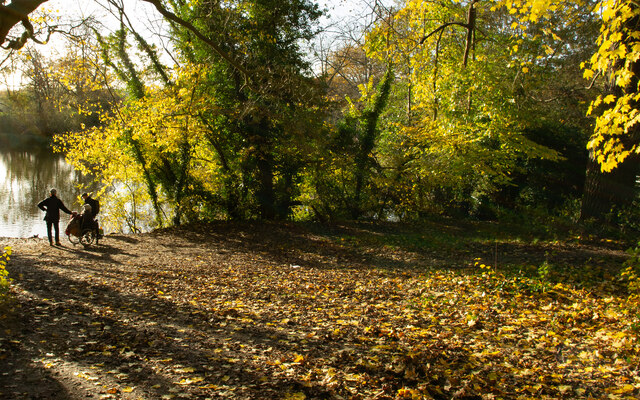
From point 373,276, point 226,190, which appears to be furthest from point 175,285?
point 226,190

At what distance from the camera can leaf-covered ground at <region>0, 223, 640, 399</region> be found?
11.2 ft

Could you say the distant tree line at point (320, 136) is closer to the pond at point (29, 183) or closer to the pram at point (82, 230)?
the pram at point (82, 230)

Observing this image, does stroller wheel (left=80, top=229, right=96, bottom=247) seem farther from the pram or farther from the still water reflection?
the still water reflection

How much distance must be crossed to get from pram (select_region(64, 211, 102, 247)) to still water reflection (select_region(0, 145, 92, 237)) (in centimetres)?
629

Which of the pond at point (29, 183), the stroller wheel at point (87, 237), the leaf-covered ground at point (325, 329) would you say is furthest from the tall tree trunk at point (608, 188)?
the pond at point (29, 183)

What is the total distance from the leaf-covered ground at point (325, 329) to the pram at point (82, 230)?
6.59ft

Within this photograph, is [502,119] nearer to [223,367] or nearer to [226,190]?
[226,190]

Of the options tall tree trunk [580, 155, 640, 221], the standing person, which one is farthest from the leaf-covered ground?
the standing person

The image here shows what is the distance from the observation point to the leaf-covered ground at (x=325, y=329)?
3.43 meters

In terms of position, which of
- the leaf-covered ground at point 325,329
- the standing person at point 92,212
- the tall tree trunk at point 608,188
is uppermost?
the tall tree trunk at point 608,188

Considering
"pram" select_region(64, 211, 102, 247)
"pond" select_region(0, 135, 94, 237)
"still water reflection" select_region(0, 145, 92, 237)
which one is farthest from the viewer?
"pond" select_region(0, 135, 94, 237)

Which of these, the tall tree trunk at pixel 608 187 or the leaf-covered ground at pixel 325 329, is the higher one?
the tall tree trunk at pixel 608 187

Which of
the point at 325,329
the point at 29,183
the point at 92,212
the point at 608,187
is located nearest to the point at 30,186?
the point at 29,183

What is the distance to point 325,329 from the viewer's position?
5113 millimetres
